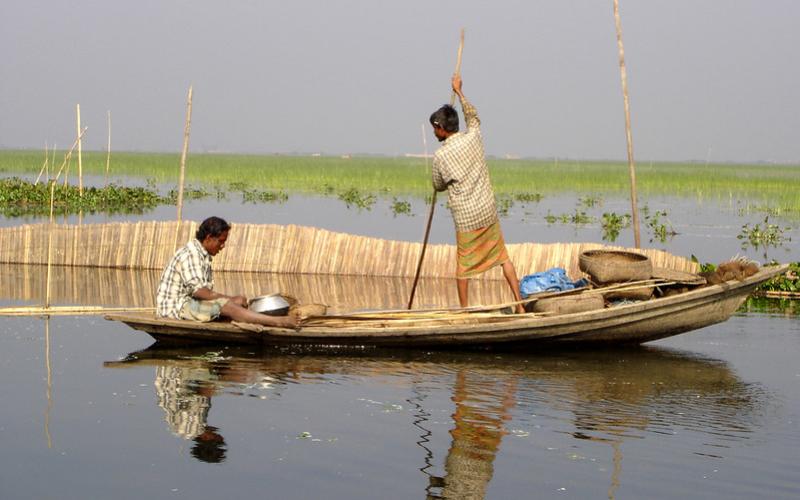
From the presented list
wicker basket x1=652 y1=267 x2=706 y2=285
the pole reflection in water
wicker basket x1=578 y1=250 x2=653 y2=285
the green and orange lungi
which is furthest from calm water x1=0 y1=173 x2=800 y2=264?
the pole reflection in water

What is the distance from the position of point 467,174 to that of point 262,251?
4.24m

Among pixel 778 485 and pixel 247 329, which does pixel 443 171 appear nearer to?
pixel 247 329

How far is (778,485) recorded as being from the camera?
4449 millimetres

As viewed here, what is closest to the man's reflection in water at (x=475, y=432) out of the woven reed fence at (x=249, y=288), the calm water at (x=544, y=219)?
the woven reed fence at (x=249, y=288)

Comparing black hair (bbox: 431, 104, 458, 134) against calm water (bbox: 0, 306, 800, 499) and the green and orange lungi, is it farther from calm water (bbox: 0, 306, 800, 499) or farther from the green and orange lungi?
calm water (bbox: 0, 306, 800, 499)

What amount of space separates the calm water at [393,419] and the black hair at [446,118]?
1.46 m

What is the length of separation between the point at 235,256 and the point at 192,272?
455 cm

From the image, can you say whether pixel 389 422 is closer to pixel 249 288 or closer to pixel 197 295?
pixel 197 295

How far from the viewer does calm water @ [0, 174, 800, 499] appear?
4418 millimetres

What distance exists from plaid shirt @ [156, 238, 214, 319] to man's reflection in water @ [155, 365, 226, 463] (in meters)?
0.46

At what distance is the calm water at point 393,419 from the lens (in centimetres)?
442

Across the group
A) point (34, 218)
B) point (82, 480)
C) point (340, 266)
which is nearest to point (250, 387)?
point (82, 480)

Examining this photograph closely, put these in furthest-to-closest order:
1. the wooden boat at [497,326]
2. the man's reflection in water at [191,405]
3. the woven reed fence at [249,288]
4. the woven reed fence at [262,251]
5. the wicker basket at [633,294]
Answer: the woven reed fence at [262,251] < the woven reed fence at [249,288] < the wicker basket at [633,294] < the wooden boat at [497,326] < the man's reflection in water at [191,405]

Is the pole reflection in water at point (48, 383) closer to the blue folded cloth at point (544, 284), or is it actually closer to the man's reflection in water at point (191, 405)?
the man's reflection in water at point (191, 405)
